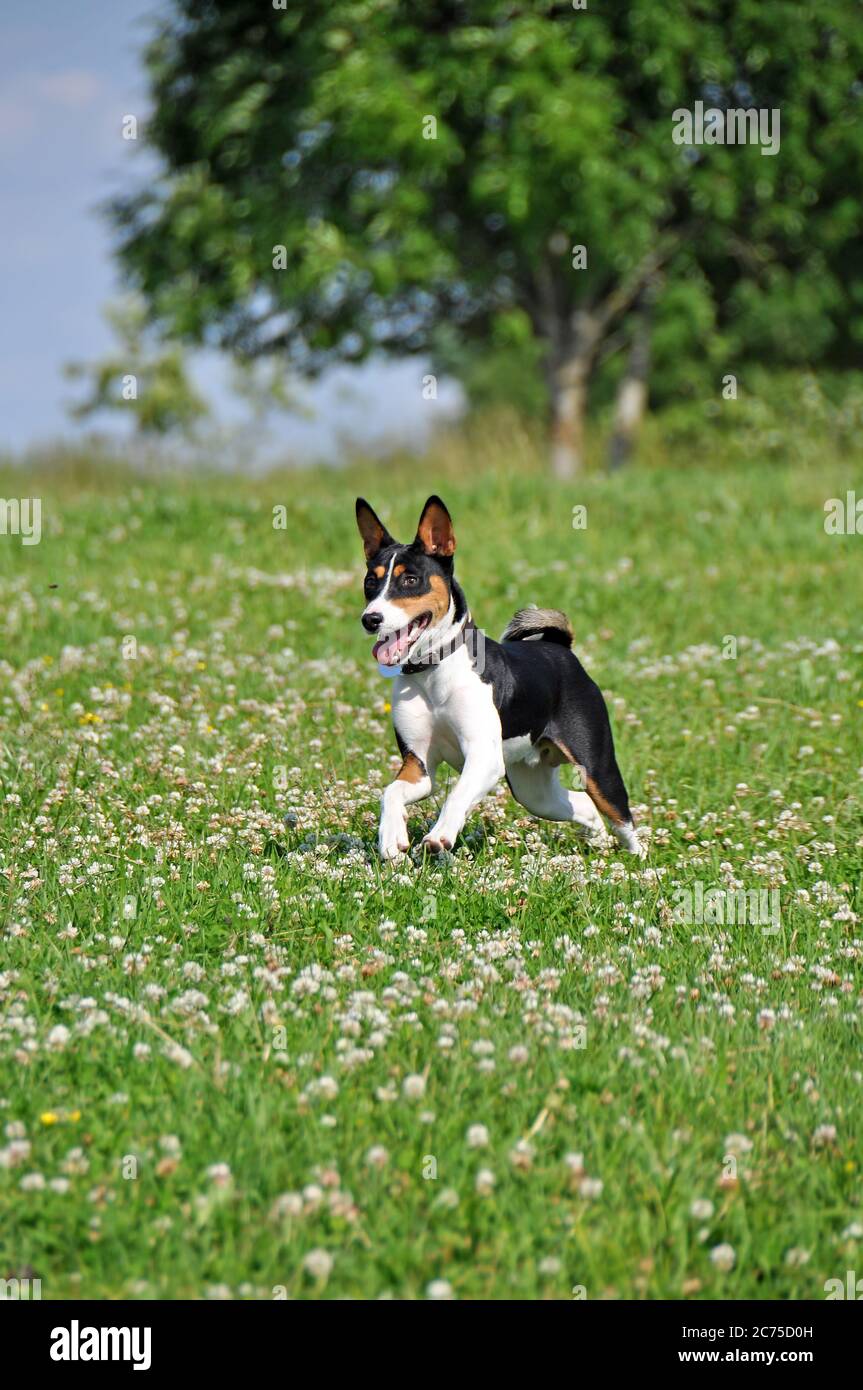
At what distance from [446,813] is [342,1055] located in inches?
79.5

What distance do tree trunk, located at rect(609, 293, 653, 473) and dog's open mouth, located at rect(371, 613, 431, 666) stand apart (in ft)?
83.2

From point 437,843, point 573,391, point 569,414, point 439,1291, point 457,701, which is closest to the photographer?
point 439,1291

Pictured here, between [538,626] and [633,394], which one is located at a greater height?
[633,394]

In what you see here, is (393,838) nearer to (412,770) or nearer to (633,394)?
(412,770)

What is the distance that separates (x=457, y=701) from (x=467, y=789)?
433 millimetres

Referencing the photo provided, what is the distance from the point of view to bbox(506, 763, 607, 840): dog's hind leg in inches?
296

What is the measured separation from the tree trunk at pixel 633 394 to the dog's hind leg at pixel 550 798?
2431 centimetres

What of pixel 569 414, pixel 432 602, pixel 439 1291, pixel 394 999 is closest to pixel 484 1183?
pixel 439 1291

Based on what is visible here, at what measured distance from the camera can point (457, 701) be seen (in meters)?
6.67

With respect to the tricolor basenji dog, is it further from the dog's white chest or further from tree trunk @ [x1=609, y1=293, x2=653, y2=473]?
tree trunk @ [x1=609, y1=293, x2=653, y2=473]

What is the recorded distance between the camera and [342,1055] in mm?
4648

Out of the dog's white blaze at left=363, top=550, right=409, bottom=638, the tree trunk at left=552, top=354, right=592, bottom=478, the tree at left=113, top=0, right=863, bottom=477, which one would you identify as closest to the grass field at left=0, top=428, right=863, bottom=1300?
the dog's white blaze at left=363, top=550, right=409, bottom=638

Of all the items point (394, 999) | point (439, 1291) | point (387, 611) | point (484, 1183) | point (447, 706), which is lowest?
point (439, 1291)
